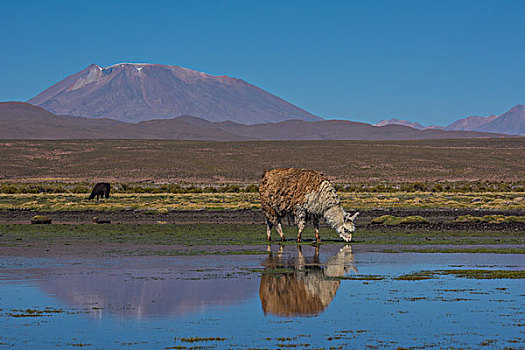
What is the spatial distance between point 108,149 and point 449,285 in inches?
4707

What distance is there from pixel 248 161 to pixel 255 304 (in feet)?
351

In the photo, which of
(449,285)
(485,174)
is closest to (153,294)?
(449,285)

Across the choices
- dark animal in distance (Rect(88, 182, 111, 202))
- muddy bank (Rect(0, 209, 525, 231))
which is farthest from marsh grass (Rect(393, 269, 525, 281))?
dark animal in distance (Rect(88, 182, 111, 202))

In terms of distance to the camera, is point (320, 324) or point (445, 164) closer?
point (320, 324)

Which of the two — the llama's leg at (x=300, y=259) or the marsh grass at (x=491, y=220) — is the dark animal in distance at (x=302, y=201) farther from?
the marsh grass at (x=491, y=220)

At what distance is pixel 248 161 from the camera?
121m

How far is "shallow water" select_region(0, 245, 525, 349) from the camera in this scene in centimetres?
1133

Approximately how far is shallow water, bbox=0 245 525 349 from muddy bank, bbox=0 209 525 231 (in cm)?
1170

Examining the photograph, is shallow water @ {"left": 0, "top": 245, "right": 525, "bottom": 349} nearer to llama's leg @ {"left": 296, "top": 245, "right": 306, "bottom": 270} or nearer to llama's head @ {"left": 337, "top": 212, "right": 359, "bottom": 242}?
llama's leg @ {"left": 296, "top": 245, "right": 306, "bottom": 270}

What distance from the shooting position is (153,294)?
15.2 m

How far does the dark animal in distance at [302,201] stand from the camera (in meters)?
25.2

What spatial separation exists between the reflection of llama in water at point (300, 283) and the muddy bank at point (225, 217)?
459 inches

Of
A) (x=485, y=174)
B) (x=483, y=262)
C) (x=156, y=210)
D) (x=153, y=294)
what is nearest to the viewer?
(x=153, y=294)

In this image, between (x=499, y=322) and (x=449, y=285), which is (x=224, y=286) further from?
(x=499, y=322)
